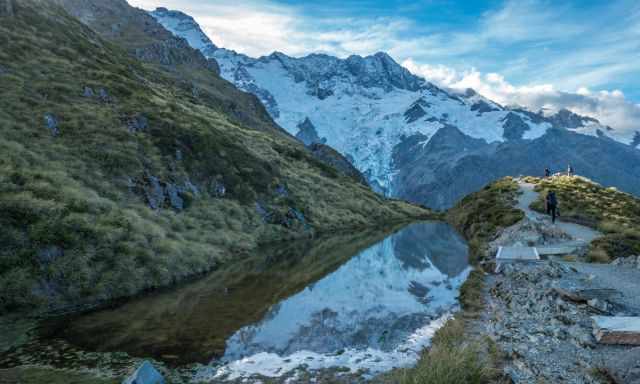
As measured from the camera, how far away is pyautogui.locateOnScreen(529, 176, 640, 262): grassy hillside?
73.2ft

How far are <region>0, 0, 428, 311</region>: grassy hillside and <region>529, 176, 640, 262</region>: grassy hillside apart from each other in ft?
74.4

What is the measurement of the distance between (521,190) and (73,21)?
74425 mm

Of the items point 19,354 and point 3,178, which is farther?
point 3,178

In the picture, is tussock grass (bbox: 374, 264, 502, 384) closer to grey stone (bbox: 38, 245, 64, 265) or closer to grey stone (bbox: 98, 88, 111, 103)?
grey stone (bbox: 38, 245, 64, 265)

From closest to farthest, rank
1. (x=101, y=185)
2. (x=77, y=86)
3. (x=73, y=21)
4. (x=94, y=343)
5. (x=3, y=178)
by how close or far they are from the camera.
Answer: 1. (x=94, y=343)
2. (x=3, y=178)
3. (x=101, y=185)
4. (x=77, y=86)
5. (x=73, y=21)

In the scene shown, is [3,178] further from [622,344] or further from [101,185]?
[622,344]

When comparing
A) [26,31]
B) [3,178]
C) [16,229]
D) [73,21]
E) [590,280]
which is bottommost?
[590,280]

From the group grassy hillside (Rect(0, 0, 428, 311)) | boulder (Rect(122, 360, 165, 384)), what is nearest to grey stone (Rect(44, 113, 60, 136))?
grassy hillside (Rect(0, 0, 428, 311))

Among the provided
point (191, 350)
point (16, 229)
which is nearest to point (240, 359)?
point (191, 350)

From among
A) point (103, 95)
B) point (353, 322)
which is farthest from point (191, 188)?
point (353, 322)

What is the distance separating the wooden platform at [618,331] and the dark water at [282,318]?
4610 mm

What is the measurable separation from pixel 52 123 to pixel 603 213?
42899 millimetres

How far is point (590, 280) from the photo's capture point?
52.5ft

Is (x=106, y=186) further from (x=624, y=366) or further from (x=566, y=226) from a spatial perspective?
(x=566, y=226)
